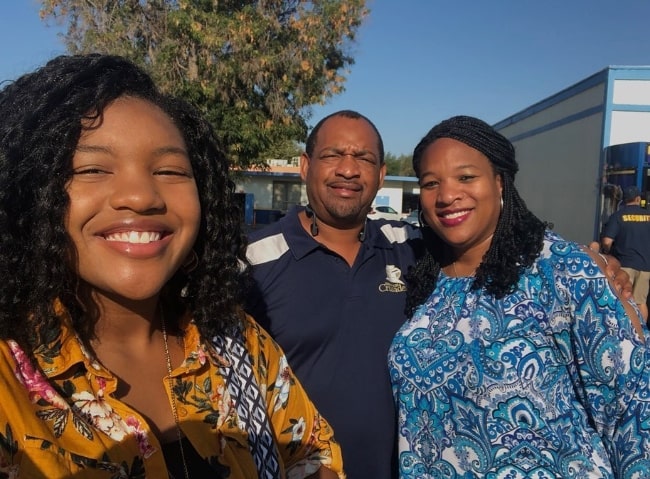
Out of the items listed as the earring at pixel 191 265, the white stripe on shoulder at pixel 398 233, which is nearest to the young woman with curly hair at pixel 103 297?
the earring at pixel 191 265

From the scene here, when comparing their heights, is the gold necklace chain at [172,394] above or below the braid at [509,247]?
below

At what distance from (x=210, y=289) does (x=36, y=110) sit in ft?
2.56

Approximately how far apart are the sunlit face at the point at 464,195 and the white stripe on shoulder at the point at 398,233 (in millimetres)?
667

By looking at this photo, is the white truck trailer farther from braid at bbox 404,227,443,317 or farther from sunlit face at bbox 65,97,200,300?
sunlit face at bbox 65,97,200,300

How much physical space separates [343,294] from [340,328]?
0.60 ft

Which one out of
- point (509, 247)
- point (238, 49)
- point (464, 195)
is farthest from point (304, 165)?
point (238, 49)

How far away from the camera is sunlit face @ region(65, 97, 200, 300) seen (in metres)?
1.41

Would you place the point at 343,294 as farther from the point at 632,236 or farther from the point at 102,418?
the point at 632,236

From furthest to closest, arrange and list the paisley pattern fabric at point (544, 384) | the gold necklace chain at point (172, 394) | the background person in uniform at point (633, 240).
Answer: the background person in uniform at point (633, 240)
the paisley pattern fabric at point (544, 384)
the gold necklace chain at point (172, 394)

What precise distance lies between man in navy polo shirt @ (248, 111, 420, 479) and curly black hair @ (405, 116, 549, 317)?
21 centimetres

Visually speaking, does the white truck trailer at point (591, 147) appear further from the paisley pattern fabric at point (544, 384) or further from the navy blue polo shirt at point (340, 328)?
the paisley pattern fabric at point (544, 384)

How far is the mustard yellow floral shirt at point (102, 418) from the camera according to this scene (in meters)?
1.22

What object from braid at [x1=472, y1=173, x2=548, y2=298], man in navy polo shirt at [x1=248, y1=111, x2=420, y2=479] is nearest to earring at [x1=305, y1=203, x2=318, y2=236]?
man in navy polo shirt at [x1=248, y1=111, x2=420, y2=479]

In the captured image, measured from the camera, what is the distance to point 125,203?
55.2 inches
